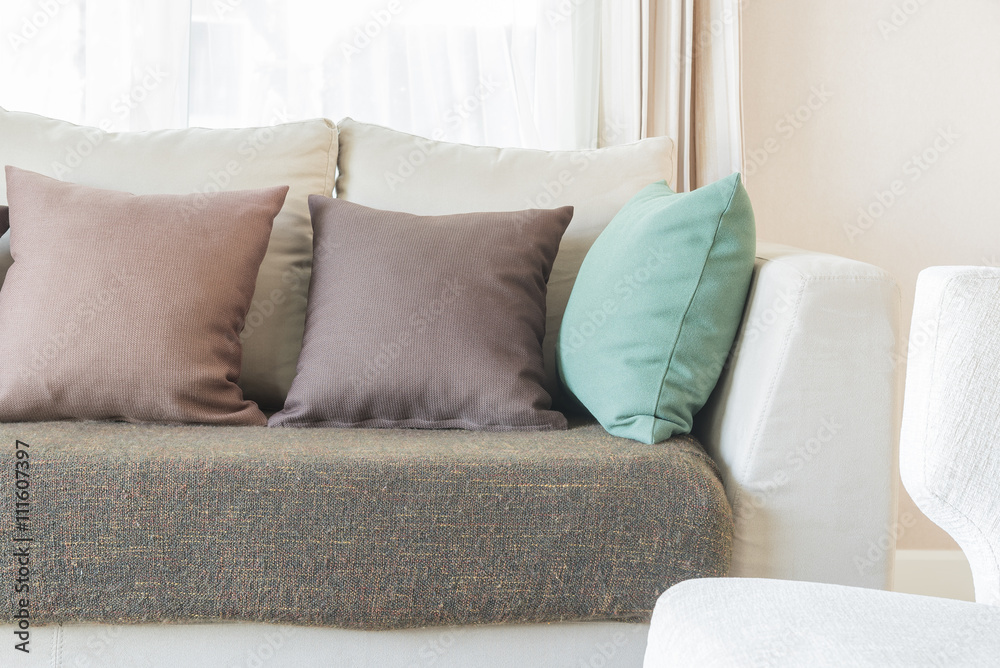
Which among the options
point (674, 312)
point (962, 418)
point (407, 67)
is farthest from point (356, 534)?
point (407, 67)

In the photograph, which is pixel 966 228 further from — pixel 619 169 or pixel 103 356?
pixel 103 356

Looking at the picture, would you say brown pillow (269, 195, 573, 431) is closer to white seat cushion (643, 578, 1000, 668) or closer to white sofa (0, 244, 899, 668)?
white sofa (0, 244, 899, 668)

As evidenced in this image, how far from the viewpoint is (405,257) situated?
1322 millimetres

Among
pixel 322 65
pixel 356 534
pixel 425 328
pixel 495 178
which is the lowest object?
pixel 356 534

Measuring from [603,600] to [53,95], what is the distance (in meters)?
1.83

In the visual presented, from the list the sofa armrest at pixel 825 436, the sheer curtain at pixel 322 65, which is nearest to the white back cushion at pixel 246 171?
the sheer curtain at pixel 322 65

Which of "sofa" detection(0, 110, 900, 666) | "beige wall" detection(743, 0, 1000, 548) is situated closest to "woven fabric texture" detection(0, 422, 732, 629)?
"sofa" detection(0, 110, 900, 666)

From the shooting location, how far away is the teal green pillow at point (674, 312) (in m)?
1.14

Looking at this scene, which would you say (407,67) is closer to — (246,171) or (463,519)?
(246,171)

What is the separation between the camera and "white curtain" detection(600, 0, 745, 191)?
1926mm

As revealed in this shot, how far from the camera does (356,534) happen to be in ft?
3.20

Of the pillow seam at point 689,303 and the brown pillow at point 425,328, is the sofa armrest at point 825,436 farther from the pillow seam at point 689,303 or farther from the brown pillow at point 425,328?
the brown pillow at point 425,328

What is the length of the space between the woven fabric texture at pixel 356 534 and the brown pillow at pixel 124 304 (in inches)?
6.7

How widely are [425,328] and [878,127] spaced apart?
1.50 meters
